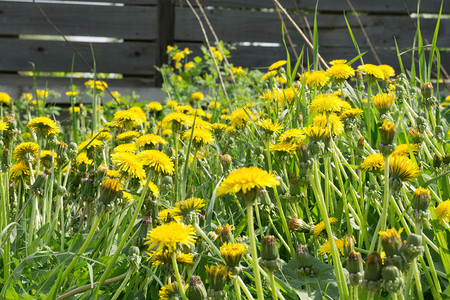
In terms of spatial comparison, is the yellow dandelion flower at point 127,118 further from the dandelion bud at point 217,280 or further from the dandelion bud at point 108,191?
the dandelion bud at point 217,280

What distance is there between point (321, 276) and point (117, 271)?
1.45 feet

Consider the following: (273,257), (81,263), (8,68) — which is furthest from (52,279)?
(8,68)

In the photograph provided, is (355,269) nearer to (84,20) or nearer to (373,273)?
(373,273)

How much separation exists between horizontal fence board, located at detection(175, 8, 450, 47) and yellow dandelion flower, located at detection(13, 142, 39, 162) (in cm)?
414

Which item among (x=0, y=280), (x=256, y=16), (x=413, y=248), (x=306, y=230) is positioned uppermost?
(x=256, y=16)

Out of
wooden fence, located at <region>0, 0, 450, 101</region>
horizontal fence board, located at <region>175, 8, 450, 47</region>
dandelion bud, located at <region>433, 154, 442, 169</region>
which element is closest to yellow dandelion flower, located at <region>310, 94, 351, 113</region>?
dandelion bud, located at <region>433, 154, 442, 169</region>

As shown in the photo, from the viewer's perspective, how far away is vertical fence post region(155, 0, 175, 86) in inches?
207

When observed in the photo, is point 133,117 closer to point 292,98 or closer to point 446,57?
point 292,98

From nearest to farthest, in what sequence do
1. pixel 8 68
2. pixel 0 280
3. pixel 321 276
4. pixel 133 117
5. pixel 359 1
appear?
pixel 321 276, pixel 0 280, pixel 133 117, pixel 8 68, pixel 359 1

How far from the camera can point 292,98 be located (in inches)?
72.3

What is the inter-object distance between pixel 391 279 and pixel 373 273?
3 cm

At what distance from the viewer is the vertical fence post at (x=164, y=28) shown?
5266 millimetres

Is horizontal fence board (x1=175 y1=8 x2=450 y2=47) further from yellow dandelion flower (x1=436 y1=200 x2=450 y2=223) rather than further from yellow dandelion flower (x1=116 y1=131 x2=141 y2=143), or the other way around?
yellow dandelion flower (x1=436 y1=200 x2=450 y2=223)

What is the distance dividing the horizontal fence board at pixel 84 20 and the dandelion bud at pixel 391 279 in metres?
5.05
